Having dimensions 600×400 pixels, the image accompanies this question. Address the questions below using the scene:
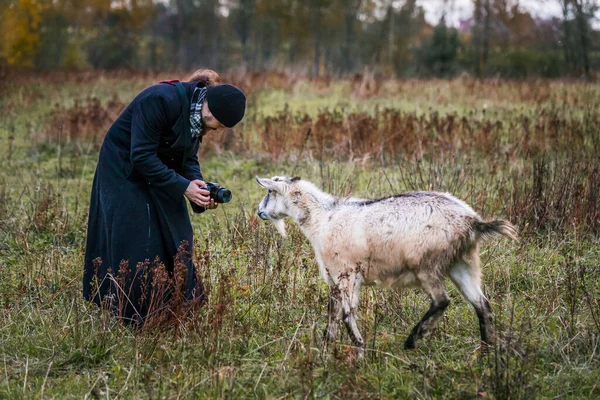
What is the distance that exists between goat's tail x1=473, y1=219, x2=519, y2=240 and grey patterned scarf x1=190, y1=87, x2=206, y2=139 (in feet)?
6.27

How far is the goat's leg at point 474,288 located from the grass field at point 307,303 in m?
0.11

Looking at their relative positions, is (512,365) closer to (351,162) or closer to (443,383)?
(443,383)

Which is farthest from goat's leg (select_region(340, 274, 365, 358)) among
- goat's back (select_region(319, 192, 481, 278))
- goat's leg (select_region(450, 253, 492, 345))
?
goat's leg (select_region(450, 253, 492, 345))

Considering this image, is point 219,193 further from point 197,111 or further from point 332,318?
point 332,318

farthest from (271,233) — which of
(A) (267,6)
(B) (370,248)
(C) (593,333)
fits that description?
(A) (267,6)

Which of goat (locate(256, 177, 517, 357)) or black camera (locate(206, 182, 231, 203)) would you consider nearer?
goat (locate(256, 177, 517, 357))

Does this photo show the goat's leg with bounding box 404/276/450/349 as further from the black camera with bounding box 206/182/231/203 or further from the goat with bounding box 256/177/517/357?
the black camera with bounding box 206/182/231/203

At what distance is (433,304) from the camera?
3.49 m

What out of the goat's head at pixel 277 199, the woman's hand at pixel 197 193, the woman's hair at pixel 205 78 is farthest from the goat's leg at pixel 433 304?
the woman's hair at pixel 205 78

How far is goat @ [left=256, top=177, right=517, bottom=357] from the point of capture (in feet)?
11.3

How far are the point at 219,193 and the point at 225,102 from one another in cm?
64

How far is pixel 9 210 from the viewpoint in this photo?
670 centimetres

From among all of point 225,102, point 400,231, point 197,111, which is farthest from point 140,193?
point 400,231

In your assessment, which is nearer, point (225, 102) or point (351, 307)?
point (351, 307)
